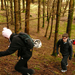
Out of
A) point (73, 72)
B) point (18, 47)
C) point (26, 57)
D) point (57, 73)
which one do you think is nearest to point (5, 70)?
point (26, 57)

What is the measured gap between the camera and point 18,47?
2.93 metres

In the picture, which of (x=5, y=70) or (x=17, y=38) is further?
(x=5, y=70)

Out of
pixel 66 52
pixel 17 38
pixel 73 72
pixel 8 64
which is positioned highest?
pixel 17 38

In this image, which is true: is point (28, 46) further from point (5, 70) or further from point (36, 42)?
point (5, 70)

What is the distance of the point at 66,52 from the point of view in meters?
4.99

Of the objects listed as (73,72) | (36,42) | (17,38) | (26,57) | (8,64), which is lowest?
(73,72)

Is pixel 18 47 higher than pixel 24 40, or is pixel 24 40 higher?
pixel 24 40

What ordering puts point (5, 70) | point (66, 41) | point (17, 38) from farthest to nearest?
point (66, 41)
point (5, 70)
point (17, 38)

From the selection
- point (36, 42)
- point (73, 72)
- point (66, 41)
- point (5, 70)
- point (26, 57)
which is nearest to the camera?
point (26, 57)

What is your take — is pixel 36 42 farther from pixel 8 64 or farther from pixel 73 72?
pixel 73 72

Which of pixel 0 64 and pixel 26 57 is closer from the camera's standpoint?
pixel 26 57

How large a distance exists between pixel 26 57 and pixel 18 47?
53 cm

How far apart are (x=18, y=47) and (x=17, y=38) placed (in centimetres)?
27

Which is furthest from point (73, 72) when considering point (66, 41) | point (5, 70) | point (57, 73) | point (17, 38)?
point (17, 38)
